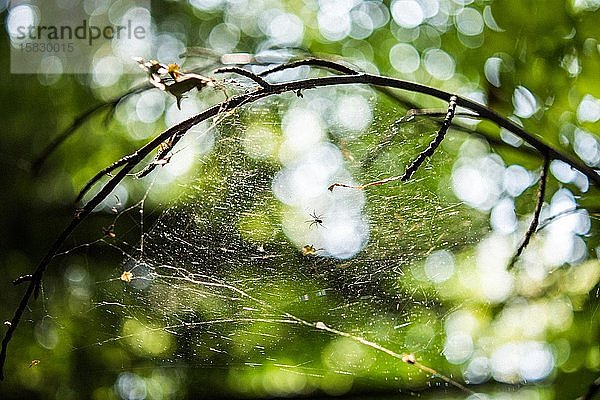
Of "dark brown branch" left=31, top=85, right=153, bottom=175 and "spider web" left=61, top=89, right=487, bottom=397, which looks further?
"spider web" left=61, top=89, right=487, bottom=397

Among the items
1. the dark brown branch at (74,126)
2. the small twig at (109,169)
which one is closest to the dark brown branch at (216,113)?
the small twig at (109,169)

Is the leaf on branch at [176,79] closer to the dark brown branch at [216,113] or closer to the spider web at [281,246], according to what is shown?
the dark brown branch at [216,113]

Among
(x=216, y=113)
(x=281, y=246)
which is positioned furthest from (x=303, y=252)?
(x=216, y=113)

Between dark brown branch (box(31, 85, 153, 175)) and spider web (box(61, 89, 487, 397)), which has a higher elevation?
dark brown branch (box(31, 85, 153, 175))

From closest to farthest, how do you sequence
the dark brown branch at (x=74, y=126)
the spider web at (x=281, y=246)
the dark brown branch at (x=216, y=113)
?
1. the dark brown branch at (x=216, y=113)
2. the dark brown branch at (x=74, y=126)
3. the spider web at (x=281, y=246)

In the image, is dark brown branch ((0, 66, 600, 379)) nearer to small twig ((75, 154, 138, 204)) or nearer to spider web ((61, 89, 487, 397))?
small twig ((75, 154, 138, 204))

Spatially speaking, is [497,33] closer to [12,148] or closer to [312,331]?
[312,331]

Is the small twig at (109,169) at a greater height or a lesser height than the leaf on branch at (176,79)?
lesser

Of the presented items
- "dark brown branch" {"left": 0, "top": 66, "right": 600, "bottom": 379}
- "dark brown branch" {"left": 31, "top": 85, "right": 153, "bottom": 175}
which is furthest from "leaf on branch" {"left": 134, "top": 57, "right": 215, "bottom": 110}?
"dark brown branch" {"left": 31, "top": 85, "right": 153, "bottom": 175}

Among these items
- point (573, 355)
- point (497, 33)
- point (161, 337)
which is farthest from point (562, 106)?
point (161, 337)

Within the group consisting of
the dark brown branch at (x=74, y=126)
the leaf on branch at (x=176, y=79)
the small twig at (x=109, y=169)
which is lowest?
the small twig at (x=109, y=169)

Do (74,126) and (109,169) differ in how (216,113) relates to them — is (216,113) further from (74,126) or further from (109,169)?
(74,126)
